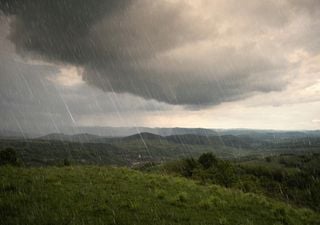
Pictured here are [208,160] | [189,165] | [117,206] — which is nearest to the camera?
[117,206]

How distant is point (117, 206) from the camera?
12.0 metres

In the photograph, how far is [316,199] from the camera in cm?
6094

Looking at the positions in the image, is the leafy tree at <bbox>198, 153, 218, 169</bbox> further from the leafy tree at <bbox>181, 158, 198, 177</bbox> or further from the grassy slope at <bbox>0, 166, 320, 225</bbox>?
the grassy slope at <bbox>0, 166, 320, 225</bbox>

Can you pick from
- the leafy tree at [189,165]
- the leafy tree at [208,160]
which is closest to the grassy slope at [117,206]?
the leafy tree at [208,160]

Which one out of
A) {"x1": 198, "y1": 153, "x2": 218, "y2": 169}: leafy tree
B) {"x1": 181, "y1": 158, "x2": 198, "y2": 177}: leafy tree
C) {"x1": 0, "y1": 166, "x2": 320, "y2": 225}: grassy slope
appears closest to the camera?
{"x1": 0, "y1": 166, "x2": 320, "y2": 225}: grassy slope

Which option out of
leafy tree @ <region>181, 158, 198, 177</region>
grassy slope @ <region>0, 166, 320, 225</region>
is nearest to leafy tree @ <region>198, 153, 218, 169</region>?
leafy tree @ <region>181, 158, 198, 177</region>

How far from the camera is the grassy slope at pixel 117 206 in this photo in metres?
9.76

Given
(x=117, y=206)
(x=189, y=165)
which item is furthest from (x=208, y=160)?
(x=117, y=206)

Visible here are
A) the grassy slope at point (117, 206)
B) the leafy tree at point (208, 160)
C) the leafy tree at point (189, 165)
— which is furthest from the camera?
the leafy tree at point (189, 165)

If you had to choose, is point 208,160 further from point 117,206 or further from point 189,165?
point 117,206

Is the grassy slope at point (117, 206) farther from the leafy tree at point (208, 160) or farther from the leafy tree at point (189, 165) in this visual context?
the leafy tree at point (189, 165)

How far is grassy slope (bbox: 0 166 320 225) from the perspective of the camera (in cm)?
976

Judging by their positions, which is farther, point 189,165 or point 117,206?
point 189,165

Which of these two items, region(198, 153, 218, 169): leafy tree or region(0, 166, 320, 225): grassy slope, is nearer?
region(0, 166, 320, 225): grassy slope
